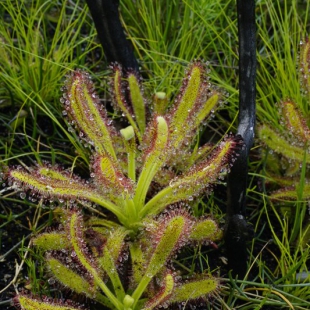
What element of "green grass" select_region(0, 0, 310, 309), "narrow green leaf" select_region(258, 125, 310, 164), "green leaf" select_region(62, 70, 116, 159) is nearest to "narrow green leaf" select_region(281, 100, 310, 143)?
"narrow green leaf" select_region(258, 125, 310, 164)

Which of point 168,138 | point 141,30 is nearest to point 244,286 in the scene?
point 168,138

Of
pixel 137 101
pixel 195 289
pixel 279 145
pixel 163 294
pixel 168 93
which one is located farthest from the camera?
pixel 168 93

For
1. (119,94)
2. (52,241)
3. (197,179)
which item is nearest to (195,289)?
(197,179)

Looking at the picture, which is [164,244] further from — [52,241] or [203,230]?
[52,241]

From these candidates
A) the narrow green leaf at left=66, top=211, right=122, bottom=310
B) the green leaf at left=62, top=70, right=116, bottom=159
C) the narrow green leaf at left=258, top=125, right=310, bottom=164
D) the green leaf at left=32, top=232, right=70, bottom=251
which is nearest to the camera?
the narrow green leaf at left=66, top=211, right=122, bottom=310

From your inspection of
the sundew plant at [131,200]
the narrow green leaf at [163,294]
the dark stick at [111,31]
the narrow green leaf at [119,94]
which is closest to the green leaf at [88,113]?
the sundew plant at [131,200]

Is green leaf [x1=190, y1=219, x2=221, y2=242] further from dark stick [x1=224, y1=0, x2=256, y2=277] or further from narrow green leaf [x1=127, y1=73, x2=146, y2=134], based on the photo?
narrow green leaf [x1=127, y1=73, x2=146, y2=134]
